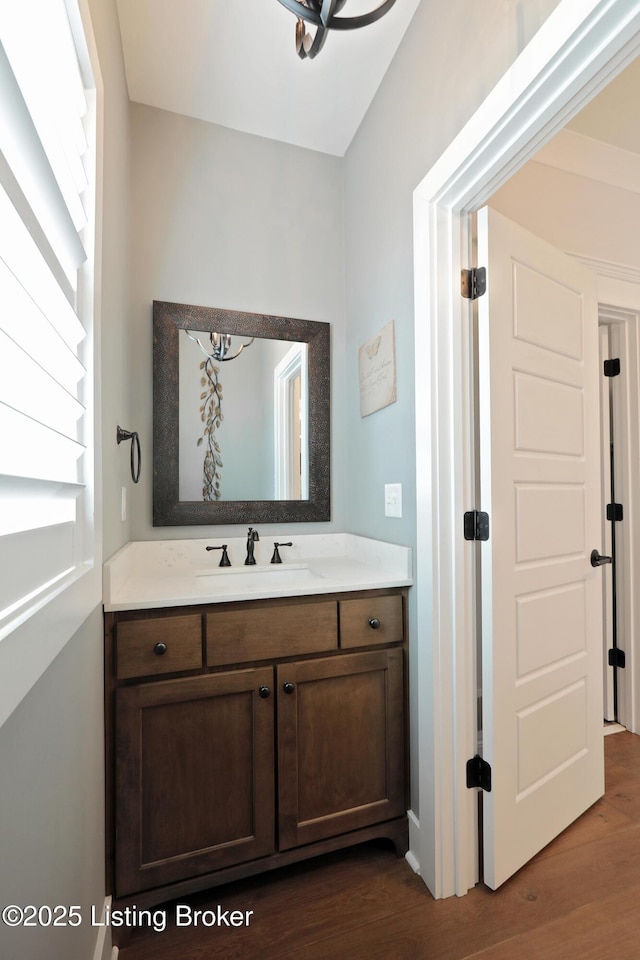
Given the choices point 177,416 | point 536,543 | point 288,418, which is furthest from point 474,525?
point 177,416

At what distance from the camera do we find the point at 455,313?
1.43m

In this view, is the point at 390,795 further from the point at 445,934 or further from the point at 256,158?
the point at 256,158

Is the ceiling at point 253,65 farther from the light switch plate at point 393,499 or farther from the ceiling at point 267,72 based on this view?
the light switch plate at point 393,499

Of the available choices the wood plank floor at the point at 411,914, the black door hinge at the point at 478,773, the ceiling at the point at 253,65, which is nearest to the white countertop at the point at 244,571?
the black door hinge at the point at 478,773

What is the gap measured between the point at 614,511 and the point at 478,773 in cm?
163

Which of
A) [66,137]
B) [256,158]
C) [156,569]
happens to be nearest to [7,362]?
Result: [66,137]

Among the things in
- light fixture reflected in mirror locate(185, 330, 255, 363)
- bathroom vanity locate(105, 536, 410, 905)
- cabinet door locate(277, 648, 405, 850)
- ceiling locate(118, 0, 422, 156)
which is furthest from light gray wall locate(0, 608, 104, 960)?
ceiling locate(118, 0, 422, 156)

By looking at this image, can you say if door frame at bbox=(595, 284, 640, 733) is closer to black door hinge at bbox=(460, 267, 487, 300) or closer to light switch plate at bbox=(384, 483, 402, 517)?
black door hinge at bbox=(460, 267, 487, 300)

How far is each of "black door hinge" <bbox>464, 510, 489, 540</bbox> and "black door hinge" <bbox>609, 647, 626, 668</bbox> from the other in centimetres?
161

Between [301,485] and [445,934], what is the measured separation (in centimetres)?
160

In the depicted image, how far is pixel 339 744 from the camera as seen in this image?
1.50 meters

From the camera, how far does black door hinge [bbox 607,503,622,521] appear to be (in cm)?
239

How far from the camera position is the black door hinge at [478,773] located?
1.40 metres

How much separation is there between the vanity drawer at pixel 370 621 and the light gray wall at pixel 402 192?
60 millimetres
